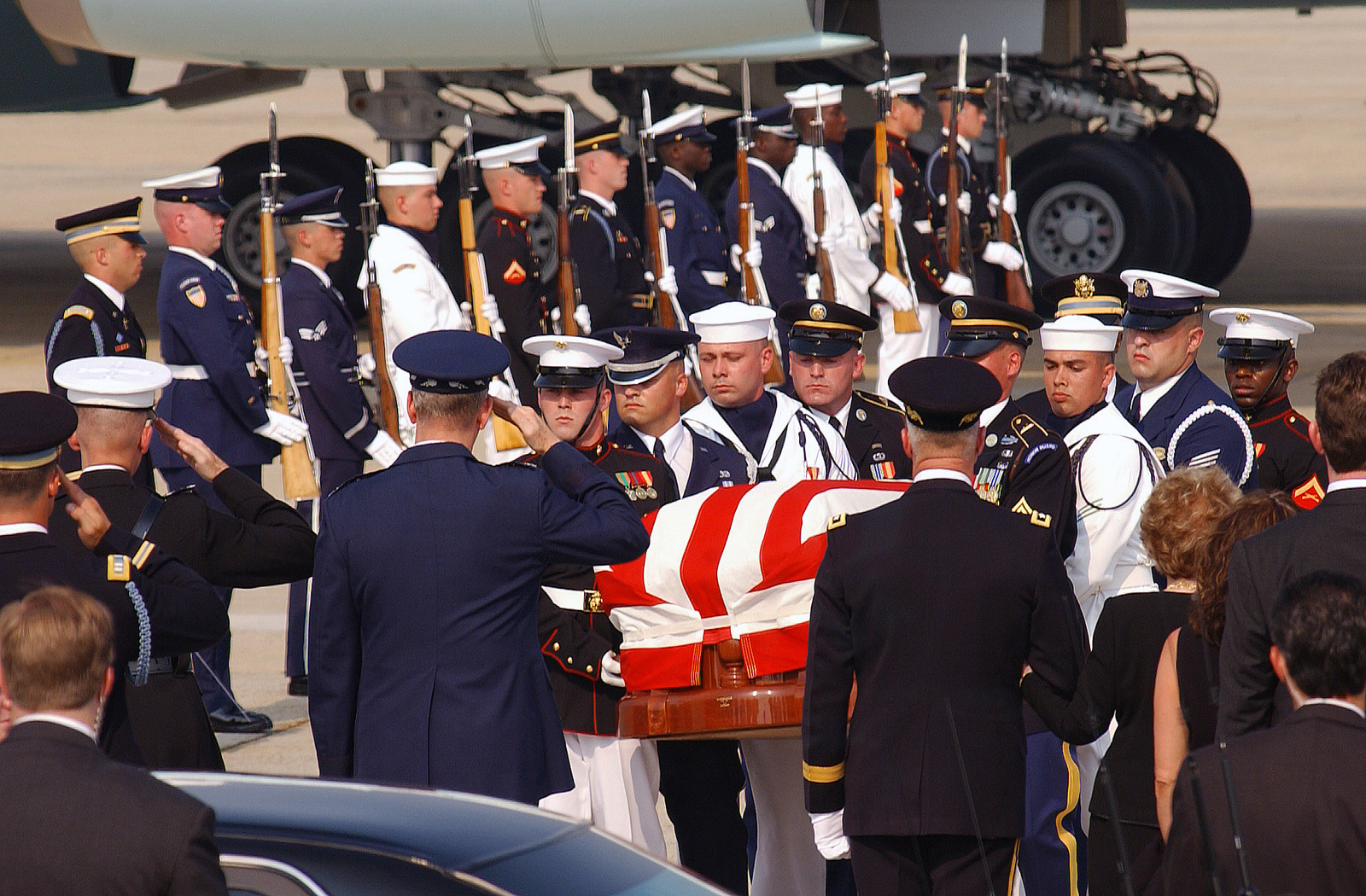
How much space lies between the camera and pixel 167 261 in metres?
6.81

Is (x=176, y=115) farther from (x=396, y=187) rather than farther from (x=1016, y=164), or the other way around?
(x=396, y=187)

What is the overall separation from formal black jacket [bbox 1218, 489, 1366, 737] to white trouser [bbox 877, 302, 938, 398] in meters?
7.10

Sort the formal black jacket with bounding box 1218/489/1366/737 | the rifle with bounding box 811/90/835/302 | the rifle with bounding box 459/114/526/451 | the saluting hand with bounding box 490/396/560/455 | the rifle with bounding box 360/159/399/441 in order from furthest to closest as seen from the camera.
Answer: the rifle with bounding box 811/90/835/302, the rifle with bounding box 459/114/526/451, the rifle with bounding box 360/159/399/441, the saluting hand with bounding box 490/396/560/455, the formal black jacket with bounding box 1218/489/1366/737

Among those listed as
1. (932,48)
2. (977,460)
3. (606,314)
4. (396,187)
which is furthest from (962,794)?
(932,48)

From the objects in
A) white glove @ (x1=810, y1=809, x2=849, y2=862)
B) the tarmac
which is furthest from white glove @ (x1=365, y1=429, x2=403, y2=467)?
white glove @ (x1=810, y1=809, x2=849, y2=862)

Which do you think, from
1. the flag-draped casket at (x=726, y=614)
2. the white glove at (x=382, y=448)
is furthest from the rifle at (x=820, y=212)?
the flag-draped casket at (x=726, y=614)

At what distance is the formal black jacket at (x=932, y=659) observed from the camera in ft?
11.4

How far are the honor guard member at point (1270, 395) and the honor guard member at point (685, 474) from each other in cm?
154

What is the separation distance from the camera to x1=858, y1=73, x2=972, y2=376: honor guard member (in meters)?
10.4

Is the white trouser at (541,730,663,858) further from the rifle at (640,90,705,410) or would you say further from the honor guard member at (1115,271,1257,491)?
the rifle at (640,90,705,410)

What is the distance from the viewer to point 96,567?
3330mm

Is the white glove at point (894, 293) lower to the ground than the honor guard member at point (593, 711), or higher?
higher

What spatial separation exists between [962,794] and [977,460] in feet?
5.14

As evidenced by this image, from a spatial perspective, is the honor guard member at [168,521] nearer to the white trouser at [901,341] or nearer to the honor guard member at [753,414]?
the honor guard member at [753,414]
